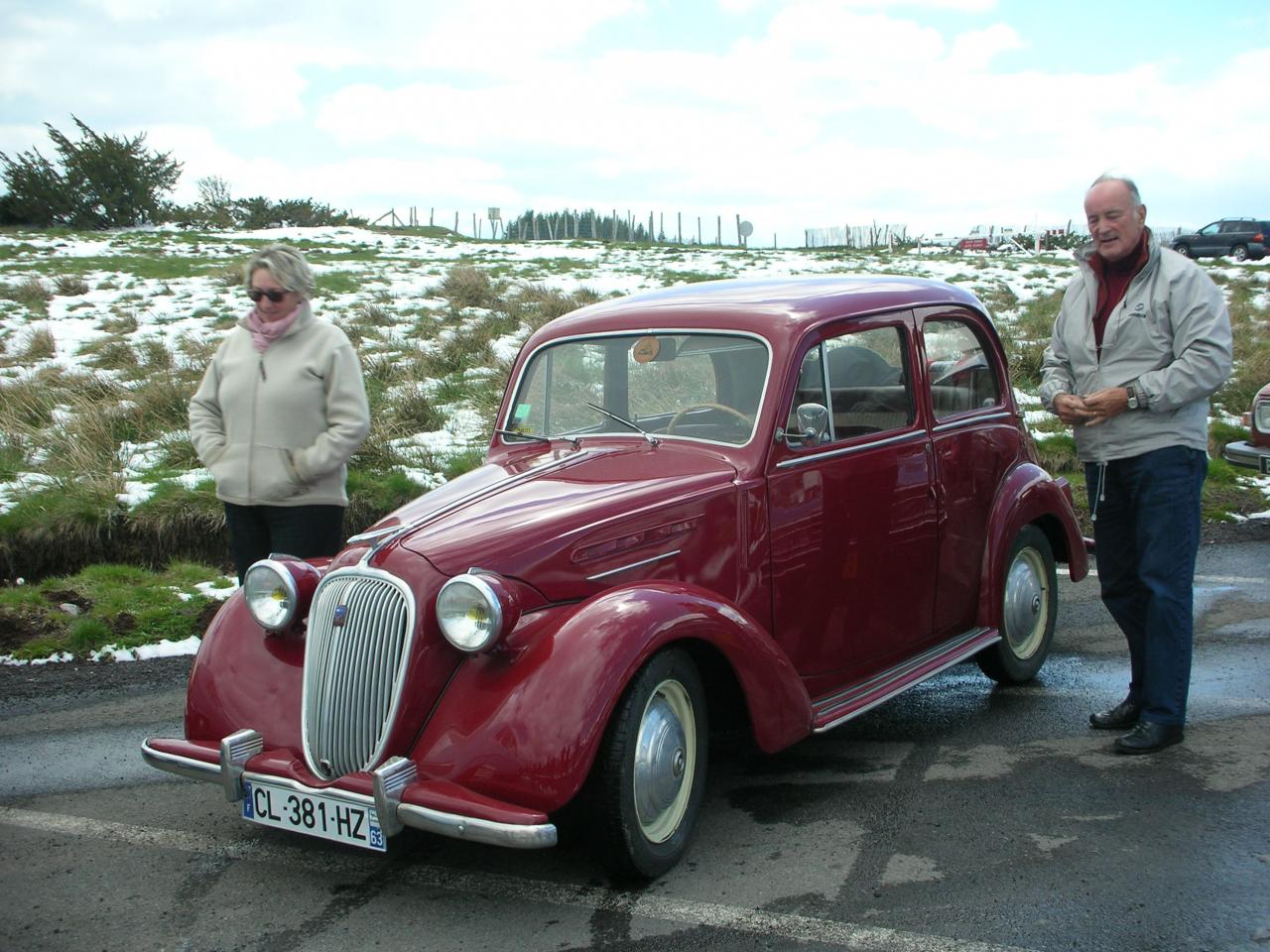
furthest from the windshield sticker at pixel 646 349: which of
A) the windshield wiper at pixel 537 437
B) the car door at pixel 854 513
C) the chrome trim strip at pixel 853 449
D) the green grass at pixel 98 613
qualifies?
the green grass at pixel 98 613

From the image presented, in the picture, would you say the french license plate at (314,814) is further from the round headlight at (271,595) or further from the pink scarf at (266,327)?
the pink scarf at (266,327)

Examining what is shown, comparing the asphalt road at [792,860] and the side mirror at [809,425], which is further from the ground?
the side mirror at [809,425]

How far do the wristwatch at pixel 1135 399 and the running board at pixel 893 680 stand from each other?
1211 millimetres

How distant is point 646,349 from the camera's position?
4.61 metres

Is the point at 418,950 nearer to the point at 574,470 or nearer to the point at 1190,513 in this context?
the point at 574,470

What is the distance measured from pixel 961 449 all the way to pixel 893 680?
3.70ft

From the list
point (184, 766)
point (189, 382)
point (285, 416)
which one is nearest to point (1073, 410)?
point (285, 416)

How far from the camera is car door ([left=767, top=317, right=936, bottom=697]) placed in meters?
4.22

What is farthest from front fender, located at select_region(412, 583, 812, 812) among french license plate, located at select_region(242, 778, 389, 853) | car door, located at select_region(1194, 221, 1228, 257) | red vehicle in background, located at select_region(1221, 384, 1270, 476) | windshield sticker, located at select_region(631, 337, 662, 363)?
car door, located at select_region(1194, 221, 1228, 257)

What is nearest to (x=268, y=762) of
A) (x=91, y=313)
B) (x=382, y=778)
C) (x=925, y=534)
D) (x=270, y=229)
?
(x=382, y=778)

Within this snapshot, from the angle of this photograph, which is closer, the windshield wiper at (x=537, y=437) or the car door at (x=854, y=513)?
the car door at (x=854, y=513)

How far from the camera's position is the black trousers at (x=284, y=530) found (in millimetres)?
4871

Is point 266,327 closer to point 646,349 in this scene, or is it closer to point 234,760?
point 646,349

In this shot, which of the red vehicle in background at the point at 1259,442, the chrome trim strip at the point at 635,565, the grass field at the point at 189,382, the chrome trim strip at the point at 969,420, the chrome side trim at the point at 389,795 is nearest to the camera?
the chrome side trim at the point at 389,795
